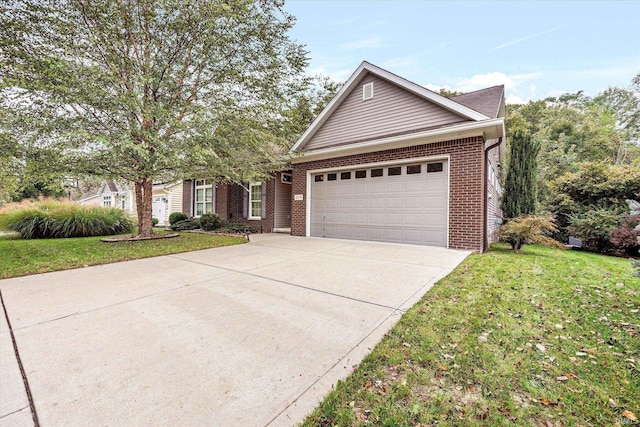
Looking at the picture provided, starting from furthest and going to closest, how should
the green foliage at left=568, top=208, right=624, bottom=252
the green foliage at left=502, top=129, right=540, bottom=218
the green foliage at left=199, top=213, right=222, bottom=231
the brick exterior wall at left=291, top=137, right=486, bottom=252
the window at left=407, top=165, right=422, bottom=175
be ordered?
the green foliage at left=199, top=213, right=222, bottom=231 < the green foliage at left=502, top=129, right=540, bottom=218 < the green foliage at left=568, top=208, right=624, bottom=252 < the window at left=407, top=165, right=422, bottom=175 < the brick exterior wall at left=291, top=137, right=486, bottom=252

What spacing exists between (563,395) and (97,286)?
5.54m

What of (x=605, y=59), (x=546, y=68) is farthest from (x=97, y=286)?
(x=546, y=68)

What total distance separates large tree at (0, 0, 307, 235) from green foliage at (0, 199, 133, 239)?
8.01 ft

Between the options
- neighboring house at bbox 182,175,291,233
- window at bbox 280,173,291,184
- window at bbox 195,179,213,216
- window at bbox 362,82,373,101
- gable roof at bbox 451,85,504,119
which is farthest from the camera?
window at bbox 195,179,213,216

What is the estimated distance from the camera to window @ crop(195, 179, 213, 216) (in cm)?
1466

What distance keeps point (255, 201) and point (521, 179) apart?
11.2m

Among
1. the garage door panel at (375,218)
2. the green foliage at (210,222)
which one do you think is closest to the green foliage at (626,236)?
the garage door panel at (375,218)

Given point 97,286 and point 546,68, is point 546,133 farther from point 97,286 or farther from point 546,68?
point 97,286

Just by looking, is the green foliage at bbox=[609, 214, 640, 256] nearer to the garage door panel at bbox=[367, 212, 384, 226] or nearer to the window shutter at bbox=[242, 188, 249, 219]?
the garage door panel at bbox=[367, 212, 384, 226]

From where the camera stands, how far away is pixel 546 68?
1972 cm

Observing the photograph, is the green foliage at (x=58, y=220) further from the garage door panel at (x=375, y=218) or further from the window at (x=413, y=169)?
the window at (x=413, y=169)

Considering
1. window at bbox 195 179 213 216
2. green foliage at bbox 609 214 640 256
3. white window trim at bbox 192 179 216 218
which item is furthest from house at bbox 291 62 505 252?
window at bbox 195 179 213 216

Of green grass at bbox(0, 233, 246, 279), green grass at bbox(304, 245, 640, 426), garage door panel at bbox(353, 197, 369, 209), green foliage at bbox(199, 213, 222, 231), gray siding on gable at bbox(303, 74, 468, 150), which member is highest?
gray siding on gable at bbox(303, 74, 468, 150)

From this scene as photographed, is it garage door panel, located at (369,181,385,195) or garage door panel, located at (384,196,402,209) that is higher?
garage door panel, located at (369,181,385,195)
